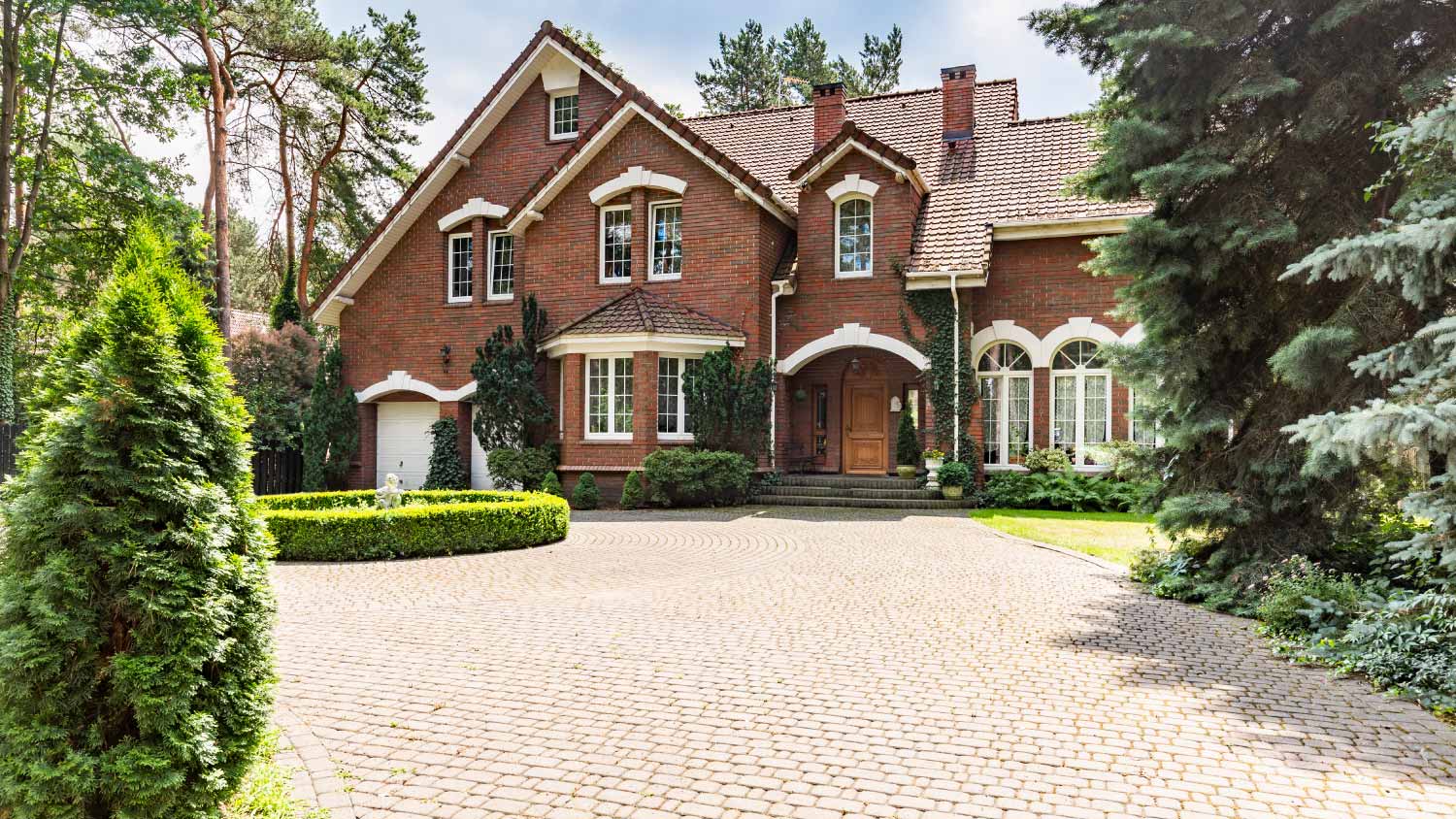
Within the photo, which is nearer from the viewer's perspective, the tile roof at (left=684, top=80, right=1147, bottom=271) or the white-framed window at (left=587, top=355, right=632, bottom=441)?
the tile roof at (left=684, top=80, right=1147, bottom=271)

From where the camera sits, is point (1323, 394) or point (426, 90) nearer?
point (1323, 394)

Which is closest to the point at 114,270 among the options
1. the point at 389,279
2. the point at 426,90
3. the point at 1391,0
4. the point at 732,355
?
the point at 1391,0

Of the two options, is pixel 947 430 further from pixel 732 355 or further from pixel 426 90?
pixel 426 90

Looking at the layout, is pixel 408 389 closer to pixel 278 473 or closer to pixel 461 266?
pixel 461 266

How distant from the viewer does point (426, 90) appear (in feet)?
96.4

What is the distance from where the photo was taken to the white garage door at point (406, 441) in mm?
21250

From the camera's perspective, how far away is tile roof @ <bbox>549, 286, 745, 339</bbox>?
57.4ft

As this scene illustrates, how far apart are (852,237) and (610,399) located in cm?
607

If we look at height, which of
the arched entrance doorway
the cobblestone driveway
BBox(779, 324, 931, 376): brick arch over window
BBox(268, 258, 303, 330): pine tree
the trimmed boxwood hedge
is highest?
BBox(268, 258, 303, 330): pine tree

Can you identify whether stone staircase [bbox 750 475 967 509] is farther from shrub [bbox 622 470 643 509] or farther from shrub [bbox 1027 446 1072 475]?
shrub [bbox 622 470 643 509]

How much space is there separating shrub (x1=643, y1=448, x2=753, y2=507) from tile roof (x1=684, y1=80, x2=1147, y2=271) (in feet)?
18.0

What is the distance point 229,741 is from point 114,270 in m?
1.80

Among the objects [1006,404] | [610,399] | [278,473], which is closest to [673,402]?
[610,399]

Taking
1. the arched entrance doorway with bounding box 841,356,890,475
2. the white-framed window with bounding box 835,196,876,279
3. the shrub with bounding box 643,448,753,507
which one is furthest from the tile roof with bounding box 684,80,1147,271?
the shrub with bounding box 643,448,753,507
